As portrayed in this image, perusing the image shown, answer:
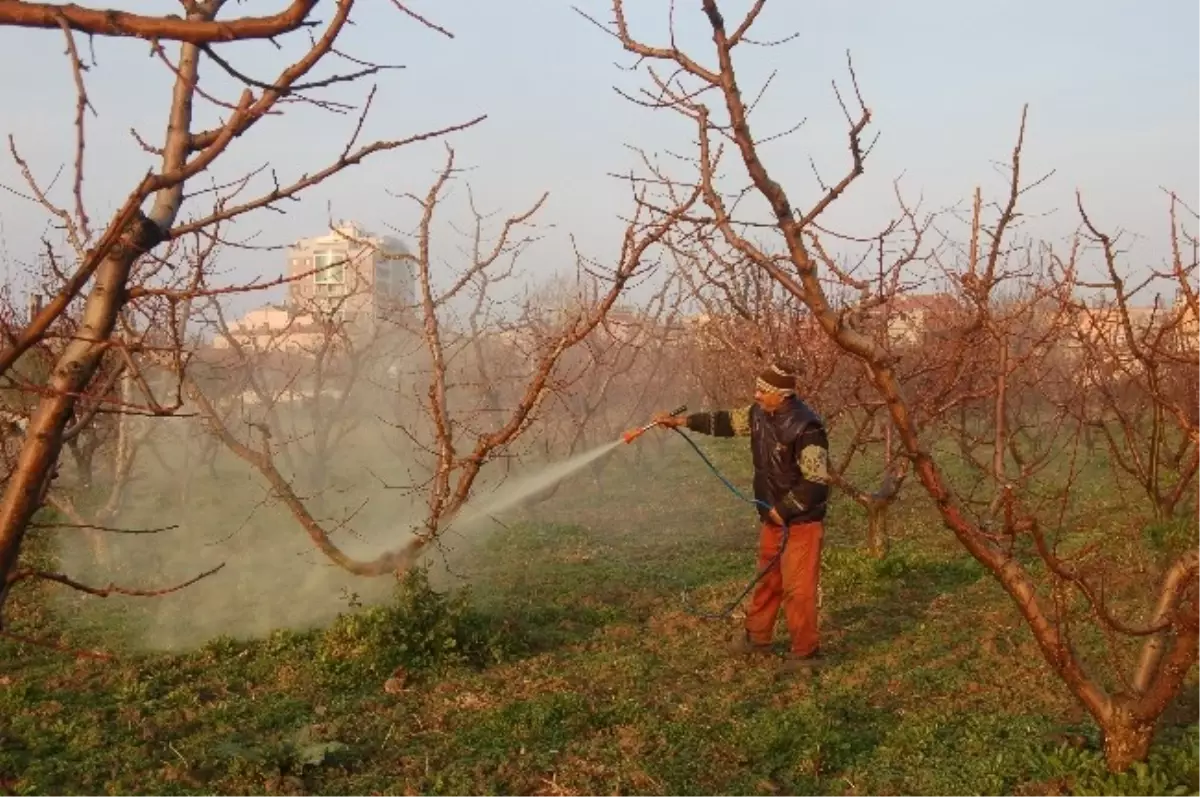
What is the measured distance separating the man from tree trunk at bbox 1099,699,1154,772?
2605mm

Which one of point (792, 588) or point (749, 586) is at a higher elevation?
point (792, 588)

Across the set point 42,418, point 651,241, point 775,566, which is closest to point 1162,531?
point 775,566

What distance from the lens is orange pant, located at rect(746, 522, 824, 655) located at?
6621 millimetres

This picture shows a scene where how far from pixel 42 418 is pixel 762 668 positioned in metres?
5.20

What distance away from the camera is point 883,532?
9.03 m

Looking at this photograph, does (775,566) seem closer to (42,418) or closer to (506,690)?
(506,690)

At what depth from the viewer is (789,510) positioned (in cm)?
677

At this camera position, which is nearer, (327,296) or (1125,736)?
(1125,736)

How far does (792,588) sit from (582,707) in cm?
189

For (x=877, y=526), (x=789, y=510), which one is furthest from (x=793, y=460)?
(x=877, y=526)

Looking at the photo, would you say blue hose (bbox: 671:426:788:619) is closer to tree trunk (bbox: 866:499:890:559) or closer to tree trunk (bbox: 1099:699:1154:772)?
tree trunk (bbox: 866:499:890:559)

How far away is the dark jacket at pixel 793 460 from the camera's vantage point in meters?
6.71

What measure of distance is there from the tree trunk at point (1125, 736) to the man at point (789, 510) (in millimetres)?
2605

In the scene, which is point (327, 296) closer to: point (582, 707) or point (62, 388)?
point (582, 707)
